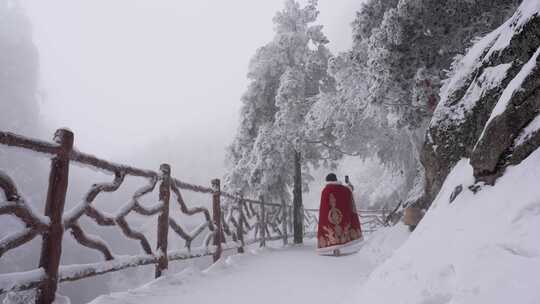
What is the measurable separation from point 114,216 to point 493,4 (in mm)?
7451

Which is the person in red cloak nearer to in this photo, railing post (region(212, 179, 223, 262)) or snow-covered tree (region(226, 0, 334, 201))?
railing post (region(212, 179, 223, 262))

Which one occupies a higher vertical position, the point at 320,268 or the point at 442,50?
the point at 442,50

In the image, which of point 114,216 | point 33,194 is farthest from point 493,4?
point 33,194

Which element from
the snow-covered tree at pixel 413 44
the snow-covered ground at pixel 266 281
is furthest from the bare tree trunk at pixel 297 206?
the snow-covered ground at pixel 266 281

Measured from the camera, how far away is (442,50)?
23.1 feet

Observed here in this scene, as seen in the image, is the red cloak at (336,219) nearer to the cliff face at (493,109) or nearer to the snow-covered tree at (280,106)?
the cliff face at (493,109)

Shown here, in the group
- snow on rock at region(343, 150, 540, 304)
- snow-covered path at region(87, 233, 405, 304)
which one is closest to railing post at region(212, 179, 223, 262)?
snow-covered path at region(87, 233, 405, 304)

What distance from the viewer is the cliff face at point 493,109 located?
8.98 feet

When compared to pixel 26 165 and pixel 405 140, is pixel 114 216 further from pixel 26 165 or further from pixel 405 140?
pixel 26 165

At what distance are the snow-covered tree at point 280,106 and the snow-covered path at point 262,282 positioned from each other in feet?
20.4

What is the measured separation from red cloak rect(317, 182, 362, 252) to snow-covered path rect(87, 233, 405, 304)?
402 mm

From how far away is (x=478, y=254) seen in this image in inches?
78.2

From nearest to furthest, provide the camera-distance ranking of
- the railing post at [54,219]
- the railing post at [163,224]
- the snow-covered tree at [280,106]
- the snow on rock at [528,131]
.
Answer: the snow on rock at [528,131], the railing post at [54,219], the railing post at [163,224], the snow-covered tree at [280,106]

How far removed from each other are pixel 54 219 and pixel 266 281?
10.5ft
